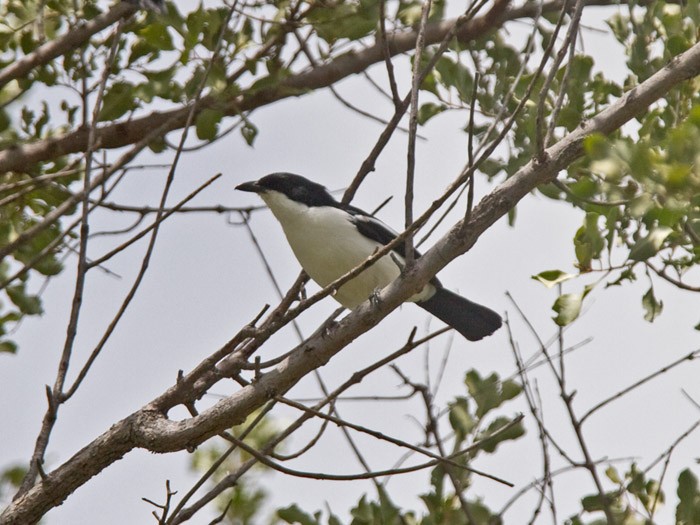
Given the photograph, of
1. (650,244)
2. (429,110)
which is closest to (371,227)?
(429,110)

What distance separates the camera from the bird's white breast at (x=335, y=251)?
17.5ft

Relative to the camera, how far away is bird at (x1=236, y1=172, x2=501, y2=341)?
5348mm

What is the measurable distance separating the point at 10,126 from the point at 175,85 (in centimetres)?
89

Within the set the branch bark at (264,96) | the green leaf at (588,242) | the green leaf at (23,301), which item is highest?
the branch bark at (264,96)

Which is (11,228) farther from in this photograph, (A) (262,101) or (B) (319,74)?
(B) (319,74)

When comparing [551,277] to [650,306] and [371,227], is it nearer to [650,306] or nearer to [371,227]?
[650,306]

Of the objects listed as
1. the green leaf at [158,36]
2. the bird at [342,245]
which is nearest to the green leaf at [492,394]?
the bird at [342,245]

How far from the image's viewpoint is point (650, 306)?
4.16 metres

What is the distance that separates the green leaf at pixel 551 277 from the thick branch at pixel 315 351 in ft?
1.34

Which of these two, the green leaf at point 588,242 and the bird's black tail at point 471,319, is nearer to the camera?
the green leaf at point 588,242

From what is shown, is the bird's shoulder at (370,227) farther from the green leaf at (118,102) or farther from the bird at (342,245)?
the green leaf at (118,102)

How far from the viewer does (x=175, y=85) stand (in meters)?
4.75

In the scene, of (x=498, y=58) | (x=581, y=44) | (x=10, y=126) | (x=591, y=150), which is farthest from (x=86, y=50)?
(x=591, y=150)

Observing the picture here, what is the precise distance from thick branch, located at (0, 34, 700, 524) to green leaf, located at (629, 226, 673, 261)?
0.36 meters
